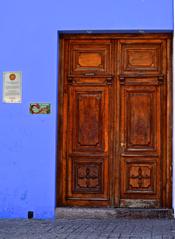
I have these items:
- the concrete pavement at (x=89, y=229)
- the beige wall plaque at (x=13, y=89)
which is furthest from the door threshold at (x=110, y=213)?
the beige wall plaque at (x=13, y=89)

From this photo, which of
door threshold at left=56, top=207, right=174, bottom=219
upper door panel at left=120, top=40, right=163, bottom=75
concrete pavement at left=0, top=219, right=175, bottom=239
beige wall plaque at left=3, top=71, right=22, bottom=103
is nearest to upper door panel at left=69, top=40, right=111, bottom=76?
upper door panel at left=120, top=40, right=163, bottom=75

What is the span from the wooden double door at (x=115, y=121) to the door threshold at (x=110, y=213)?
147 millimetres

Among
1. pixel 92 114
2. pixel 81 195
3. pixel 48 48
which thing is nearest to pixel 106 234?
pixel 81 195

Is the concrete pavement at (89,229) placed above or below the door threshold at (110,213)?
below

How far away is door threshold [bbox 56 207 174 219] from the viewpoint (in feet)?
29.3

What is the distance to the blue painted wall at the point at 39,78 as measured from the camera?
900 centimetres

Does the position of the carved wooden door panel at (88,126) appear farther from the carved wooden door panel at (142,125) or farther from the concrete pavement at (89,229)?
Result: the concrete pavement at (89,229)

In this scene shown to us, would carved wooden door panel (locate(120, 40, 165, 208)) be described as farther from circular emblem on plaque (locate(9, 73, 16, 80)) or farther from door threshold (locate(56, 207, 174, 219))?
circular emblem on plaque (locate(9, 73, 16, 80))

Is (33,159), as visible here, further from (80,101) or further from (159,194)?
(159,194)

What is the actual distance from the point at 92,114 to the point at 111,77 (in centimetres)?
66

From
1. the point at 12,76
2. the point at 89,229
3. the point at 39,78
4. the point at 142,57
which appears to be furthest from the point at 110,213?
the point at 12,76

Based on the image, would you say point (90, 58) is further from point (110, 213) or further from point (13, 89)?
point (110, 213)

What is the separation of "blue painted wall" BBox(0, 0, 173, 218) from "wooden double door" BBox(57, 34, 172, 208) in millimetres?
242

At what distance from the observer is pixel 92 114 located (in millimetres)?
9203
